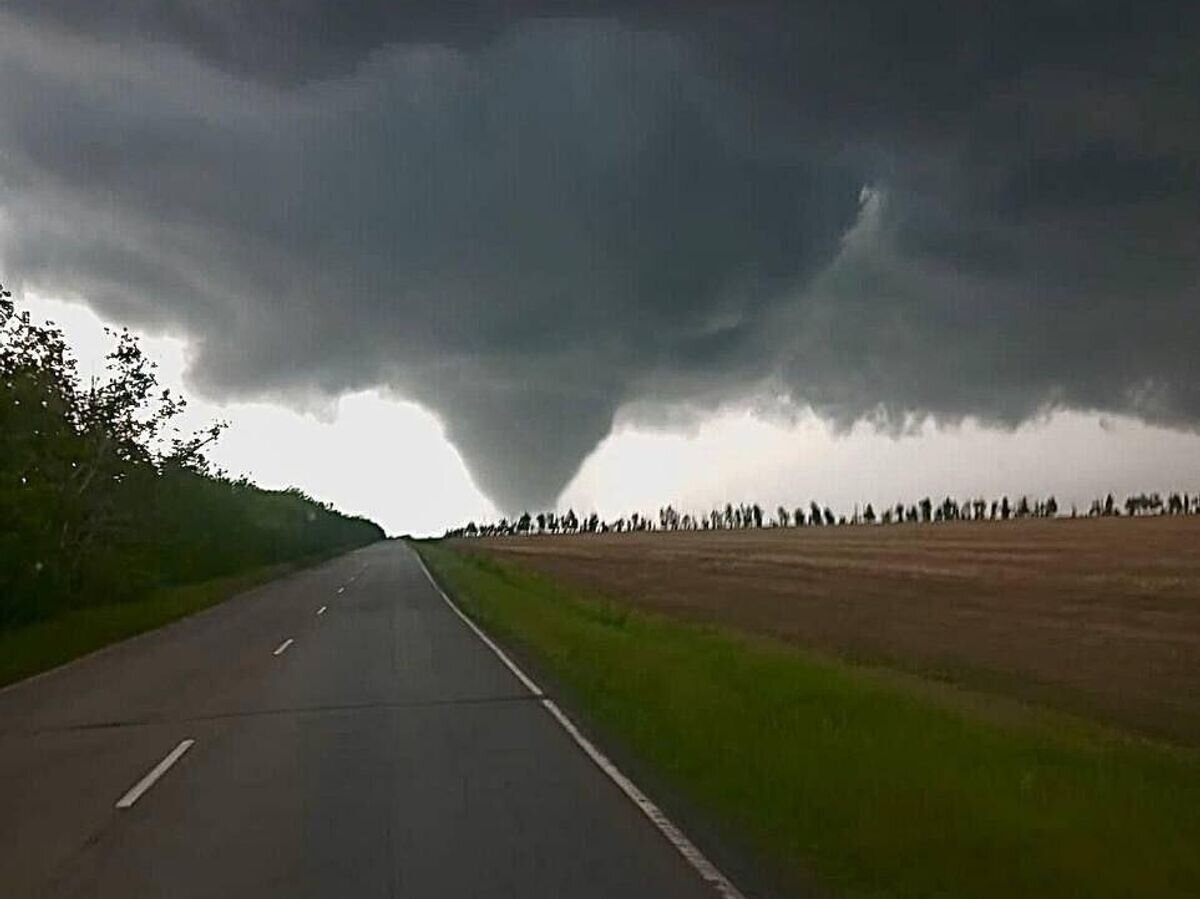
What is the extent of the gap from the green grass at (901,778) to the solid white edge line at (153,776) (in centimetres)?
428

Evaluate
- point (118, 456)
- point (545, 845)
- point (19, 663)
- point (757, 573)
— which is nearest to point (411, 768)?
point (545, 845)

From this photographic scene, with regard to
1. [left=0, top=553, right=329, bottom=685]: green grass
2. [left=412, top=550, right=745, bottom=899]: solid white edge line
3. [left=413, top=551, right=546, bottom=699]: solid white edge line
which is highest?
[left=0, top=553, right=329, bottom=685]: green grass

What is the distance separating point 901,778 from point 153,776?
653cm

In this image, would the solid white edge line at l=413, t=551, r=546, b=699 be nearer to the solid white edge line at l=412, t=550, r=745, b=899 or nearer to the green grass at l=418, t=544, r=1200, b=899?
the solid white edge line at l=412, t=550, r=745, b=899

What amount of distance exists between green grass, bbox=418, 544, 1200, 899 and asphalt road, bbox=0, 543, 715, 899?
0.89 meters

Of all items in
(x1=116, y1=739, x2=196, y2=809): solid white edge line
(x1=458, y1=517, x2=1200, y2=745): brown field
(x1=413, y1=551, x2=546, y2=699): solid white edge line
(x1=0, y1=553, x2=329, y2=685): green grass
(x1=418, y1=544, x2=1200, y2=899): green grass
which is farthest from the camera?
(x1=0, y1=553, x2=329, y2=685): green grass

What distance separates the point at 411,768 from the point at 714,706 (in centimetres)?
408

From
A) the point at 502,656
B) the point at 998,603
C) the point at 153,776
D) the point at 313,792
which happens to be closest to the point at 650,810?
the point at 313,792

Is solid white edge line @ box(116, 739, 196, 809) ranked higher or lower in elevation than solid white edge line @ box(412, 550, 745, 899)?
higher

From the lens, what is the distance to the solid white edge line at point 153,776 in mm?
11050

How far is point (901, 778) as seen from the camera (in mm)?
10344

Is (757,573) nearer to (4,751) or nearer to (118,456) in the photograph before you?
(118,456)

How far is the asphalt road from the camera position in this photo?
817 centimetres

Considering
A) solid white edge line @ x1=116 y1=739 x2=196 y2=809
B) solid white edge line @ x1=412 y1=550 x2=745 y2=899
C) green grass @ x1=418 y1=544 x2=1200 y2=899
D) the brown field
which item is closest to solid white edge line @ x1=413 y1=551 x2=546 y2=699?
solid white edge line @ x1=412 y1=550 x2=745 y2=899
